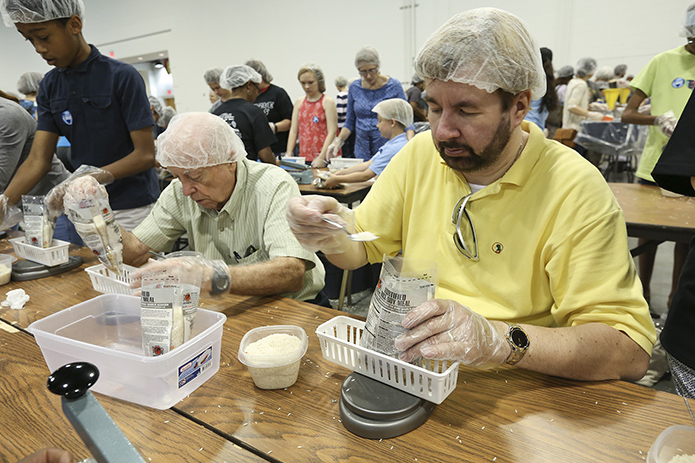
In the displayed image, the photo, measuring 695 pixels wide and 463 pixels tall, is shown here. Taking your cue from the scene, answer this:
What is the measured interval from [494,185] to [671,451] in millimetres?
690

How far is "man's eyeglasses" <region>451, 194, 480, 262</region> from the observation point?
1.18 m

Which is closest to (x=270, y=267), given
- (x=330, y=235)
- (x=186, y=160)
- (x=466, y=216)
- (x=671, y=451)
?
(x=330, y=235)

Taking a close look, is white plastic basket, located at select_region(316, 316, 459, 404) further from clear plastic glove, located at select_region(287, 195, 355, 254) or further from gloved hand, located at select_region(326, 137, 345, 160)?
gloved hand, located at select_region(326, 137, 345, 160)

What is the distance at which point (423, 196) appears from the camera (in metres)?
1.31

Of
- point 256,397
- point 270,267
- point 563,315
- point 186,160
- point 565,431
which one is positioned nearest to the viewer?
point 565,431

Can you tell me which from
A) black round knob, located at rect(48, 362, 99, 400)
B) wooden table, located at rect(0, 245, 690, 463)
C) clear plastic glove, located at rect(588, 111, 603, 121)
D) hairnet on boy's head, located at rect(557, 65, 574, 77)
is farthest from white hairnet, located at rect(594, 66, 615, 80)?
black round knob, located at rect(48, 362, 99, 400)

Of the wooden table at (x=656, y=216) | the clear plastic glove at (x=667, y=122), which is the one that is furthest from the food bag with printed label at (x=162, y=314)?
the clear plastic glove at (x=667, y=122)

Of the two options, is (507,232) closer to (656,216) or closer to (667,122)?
(656,216)

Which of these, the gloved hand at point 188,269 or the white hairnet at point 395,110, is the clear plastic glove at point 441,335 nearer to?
the gloved hand at point 188,269

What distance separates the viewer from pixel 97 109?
7.22 ft

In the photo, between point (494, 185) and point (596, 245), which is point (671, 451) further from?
point (494, 185)

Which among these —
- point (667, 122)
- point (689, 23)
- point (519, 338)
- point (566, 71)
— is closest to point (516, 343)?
point (519, 338)

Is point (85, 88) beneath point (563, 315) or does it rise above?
above

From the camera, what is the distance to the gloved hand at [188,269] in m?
1.12
